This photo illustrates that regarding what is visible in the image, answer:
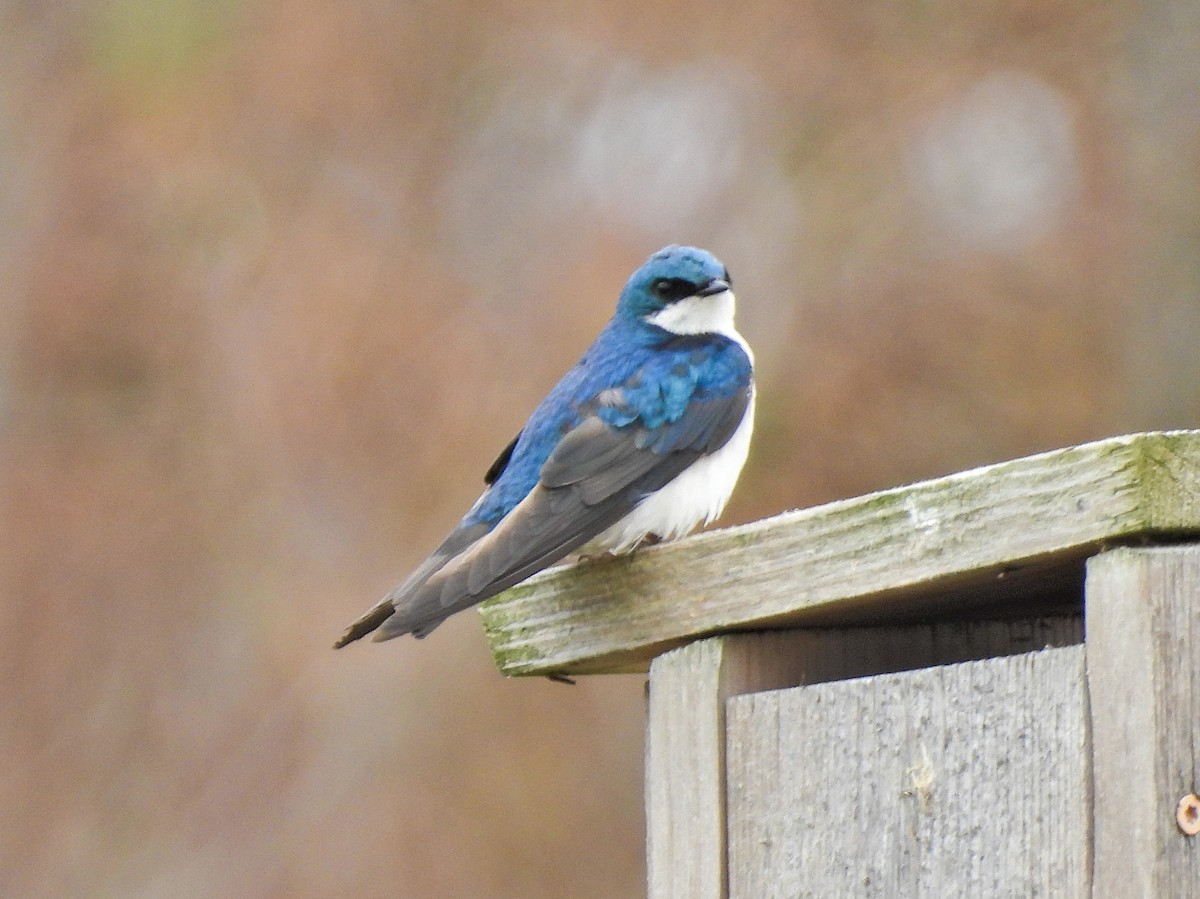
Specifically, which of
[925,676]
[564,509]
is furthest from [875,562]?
[564,509]

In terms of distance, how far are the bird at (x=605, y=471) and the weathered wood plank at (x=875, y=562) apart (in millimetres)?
96

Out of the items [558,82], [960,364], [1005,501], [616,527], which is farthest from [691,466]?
[558,82]

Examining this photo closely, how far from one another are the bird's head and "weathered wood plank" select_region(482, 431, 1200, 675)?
0.76 meters

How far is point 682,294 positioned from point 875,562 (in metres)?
1.14

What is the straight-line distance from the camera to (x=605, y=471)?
7.75 feet

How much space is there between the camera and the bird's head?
2.98 metres

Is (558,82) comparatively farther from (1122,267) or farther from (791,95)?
(1122,267)

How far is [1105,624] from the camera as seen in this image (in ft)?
5.64

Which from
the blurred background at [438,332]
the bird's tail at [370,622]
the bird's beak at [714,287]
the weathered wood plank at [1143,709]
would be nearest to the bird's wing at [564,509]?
the bird's tail at [370,622]

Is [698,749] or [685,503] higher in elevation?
[685,503]

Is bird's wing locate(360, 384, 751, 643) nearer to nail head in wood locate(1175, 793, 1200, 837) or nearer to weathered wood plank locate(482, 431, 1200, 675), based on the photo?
weathered wood plank locate(482, 431, 1200, 675)

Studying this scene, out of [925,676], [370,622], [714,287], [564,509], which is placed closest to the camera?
[925,676]

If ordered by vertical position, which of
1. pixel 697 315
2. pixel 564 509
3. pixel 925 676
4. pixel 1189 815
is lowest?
pixel 1189 815

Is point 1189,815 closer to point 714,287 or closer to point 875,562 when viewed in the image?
point 875,562
